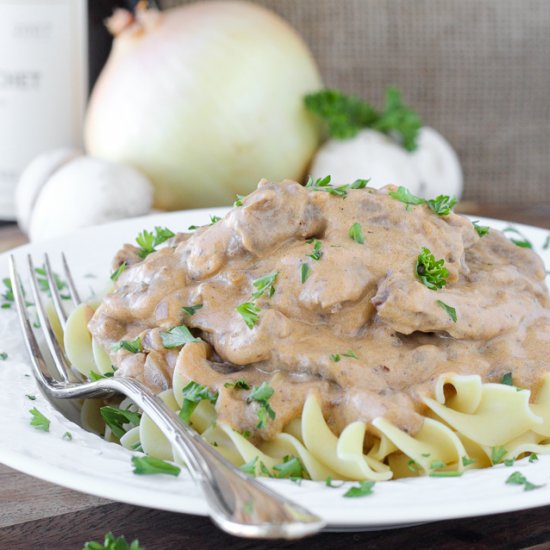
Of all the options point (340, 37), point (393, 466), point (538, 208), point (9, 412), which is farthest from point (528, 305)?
point (340, 37)

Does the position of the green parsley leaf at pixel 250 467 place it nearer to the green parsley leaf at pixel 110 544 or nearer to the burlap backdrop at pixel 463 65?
the green parsley leaf at pixel 110 544

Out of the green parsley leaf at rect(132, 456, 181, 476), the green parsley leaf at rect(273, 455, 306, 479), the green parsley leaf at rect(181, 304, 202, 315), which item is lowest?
the green parsley leaf at rect(273, 455, 306, 479)

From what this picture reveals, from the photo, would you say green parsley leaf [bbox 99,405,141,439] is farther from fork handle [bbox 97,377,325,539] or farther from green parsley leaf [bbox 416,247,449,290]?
green parsley leaf [bbox 416,247,449,290]

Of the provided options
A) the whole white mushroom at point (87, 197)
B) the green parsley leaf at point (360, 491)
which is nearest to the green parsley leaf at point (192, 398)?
the green parsley leaf at point (360, 491)

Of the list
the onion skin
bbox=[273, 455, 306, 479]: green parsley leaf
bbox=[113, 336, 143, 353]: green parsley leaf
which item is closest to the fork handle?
bbox=[273, 455, 306, 479]: green parsley leaf

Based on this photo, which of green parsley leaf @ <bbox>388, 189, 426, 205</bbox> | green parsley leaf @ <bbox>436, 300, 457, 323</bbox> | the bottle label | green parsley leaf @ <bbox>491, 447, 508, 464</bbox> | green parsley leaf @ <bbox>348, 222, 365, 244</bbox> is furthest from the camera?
the bottle label

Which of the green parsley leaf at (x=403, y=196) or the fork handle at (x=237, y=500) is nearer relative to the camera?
the fork handle at (x=237, y=500)
